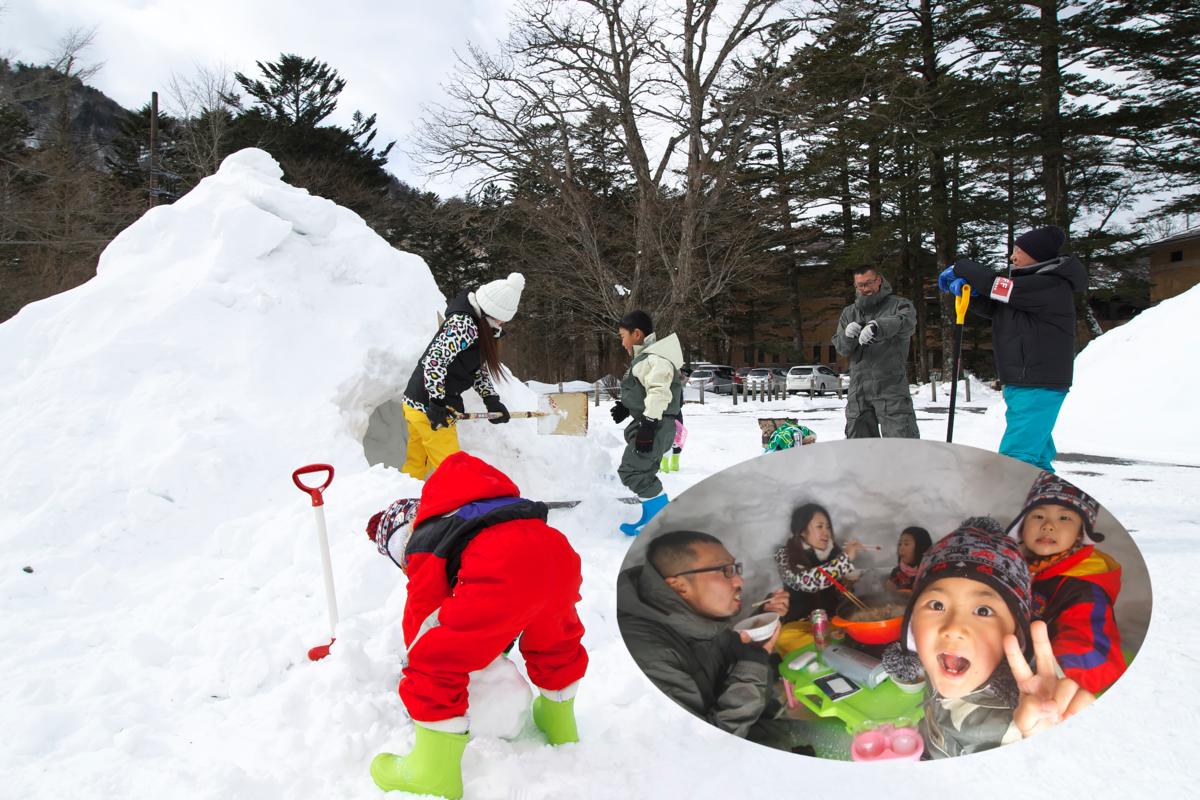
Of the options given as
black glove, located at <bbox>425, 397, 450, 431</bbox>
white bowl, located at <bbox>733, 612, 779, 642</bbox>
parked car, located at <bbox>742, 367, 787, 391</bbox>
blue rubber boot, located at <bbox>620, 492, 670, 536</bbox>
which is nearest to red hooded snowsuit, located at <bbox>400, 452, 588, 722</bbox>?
white bowl, located at <bbox>733, 612, 779, 642</bbox>

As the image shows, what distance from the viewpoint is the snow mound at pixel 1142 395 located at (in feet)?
25.1

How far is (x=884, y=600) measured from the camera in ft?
6.11

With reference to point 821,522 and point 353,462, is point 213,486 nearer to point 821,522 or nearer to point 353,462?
point 353,462

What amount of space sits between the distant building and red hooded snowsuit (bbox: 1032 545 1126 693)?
33.3m

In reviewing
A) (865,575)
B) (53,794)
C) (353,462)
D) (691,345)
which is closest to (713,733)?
(865,575)

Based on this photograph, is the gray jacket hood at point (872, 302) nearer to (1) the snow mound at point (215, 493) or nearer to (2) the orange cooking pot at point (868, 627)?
(1) the snow mound at point (215, 493)

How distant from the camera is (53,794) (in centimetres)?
194

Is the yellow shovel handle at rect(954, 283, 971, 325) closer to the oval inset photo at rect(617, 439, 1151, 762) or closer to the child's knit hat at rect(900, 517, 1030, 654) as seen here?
the oval inset photo at rect(617, 439, 1151, 762)

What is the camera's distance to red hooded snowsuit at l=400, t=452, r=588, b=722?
1.83 metres

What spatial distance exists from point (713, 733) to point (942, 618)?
2.87ft

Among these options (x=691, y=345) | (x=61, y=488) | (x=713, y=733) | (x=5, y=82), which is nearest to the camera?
(x=713, y=733)

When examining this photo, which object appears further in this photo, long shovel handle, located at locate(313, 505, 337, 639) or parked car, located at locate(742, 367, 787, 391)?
parked car, located at locate(742, 367, 787, 391)

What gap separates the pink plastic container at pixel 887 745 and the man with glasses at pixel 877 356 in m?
3.51

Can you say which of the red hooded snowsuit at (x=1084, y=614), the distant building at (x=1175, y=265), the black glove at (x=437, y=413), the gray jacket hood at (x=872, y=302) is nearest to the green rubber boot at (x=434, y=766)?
the red hooded snowsuit at (x=1084, y=614)
